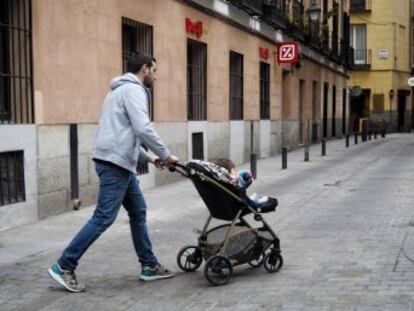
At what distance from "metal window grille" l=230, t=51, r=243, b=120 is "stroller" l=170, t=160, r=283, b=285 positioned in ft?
40.7

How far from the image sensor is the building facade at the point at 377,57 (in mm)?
44969

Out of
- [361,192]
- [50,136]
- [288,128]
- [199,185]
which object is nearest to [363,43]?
[288,128]

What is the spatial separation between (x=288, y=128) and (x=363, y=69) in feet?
71.6

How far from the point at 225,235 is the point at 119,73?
19.7 feet

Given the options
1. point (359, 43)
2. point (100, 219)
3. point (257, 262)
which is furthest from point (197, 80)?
point (359, 43)

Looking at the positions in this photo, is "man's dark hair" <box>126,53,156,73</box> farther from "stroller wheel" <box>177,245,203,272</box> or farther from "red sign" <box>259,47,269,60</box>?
"red sign" <box>259,47,269,60</box>

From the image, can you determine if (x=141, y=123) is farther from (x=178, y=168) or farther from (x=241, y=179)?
(x=241, y=179)

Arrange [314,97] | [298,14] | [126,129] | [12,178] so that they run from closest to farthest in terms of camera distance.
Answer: [126,129]
[12,178]
[298,14]
[314,97]

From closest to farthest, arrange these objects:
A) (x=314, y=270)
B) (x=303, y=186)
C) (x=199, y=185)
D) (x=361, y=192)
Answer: (x=199, y=185) → (x=314, y=270) → (x=361, y=192) → (x=303, y=186)

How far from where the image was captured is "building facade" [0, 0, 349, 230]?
8898 millimetres

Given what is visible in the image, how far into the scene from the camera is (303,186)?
44.4ft

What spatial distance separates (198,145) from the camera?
15633 mm

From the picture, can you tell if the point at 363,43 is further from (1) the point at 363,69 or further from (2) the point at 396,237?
(2) the point at 396,237

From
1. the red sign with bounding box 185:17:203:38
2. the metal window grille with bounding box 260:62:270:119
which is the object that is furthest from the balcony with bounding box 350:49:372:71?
the red sign with bounding box 185:17:203:38
